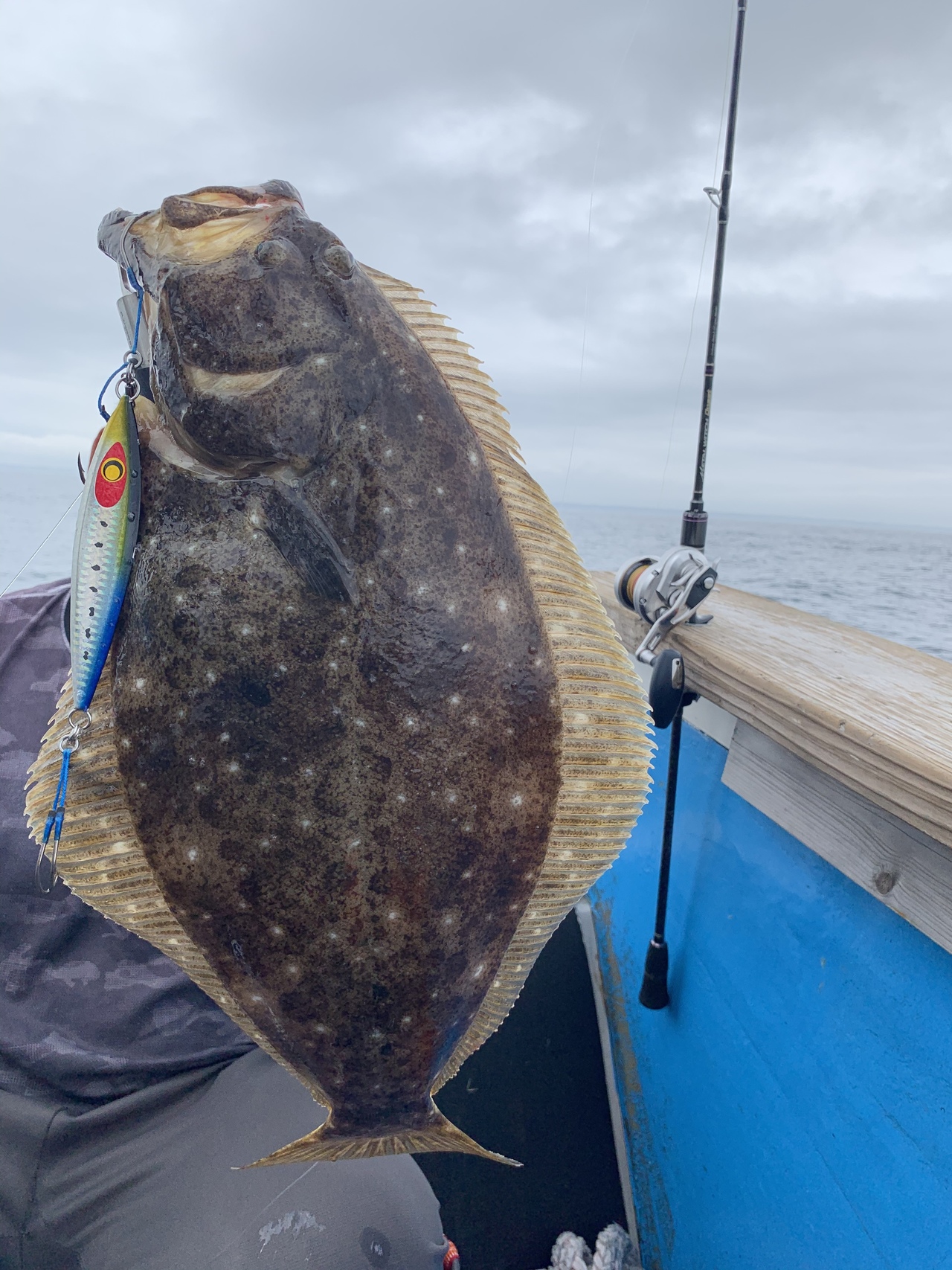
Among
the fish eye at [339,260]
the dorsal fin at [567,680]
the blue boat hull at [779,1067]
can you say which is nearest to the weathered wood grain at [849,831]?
the blue boat hull at [779,1067]

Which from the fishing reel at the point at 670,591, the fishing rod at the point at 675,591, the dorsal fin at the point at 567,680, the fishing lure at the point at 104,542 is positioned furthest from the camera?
the fishing reel at the point at 670,591

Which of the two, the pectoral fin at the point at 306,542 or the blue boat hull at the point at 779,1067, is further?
the blue boat hull at the point at 779,1067

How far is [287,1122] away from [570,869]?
3.52 ft

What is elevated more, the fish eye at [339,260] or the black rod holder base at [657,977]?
the fish eye at [339,260]

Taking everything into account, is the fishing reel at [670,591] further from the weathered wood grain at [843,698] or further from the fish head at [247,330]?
the fish head at [247,330]

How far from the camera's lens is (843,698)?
1722 mm

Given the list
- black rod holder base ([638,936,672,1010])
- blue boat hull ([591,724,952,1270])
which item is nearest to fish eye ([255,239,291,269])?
blue boat hull ([591,724,952,1270])

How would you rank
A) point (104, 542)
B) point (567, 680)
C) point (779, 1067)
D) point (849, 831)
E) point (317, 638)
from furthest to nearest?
point (779, 1067) < point (849, 831) < point (567, 680) < point (317, 638) < point (104, 542)

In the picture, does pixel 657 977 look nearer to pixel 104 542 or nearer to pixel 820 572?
pixel 104 542

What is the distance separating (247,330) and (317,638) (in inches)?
19.1

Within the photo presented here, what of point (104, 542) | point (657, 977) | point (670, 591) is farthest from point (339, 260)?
point (657, 977)

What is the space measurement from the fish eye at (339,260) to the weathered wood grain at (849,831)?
57.6 inches

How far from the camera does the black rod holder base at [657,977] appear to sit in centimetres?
247

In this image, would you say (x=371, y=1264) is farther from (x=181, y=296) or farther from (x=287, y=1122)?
(x=181, y=296)
